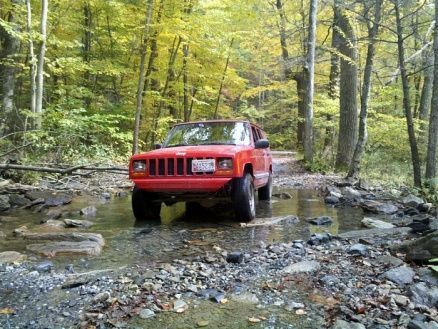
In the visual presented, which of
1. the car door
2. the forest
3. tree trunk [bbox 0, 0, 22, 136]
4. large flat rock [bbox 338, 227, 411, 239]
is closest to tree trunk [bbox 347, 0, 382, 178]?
the forest

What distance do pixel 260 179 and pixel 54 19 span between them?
39.0 ft

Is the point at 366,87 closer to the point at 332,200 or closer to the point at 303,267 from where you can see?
the point at 332,200

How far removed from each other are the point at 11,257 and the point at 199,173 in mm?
2782

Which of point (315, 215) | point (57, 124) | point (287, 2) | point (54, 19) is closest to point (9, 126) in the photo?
point (57, 124)

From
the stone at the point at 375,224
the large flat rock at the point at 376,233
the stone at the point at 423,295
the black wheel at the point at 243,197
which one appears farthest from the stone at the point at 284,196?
the stone at the point at 423,295

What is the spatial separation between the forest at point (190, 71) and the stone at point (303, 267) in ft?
21.0

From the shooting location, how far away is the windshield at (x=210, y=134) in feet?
24.4

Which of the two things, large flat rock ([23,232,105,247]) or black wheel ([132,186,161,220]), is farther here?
black wheel ([132,186,161,220])

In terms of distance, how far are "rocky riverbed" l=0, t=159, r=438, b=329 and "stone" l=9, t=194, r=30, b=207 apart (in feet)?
5.02

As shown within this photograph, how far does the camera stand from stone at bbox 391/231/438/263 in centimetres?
426

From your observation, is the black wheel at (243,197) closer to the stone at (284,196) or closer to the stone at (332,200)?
the stone at (332,200)

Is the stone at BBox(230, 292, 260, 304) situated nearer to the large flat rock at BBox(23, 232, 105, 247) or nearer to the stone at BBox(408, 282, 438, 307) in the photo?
the stone at BBox(408, 282, 438, 307)

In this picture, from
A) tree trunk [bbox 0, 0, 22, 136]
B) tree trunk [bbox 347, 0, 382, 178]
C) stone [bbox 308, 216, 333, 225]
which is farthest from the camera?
tree trunk [bbox 0, 0, 22, 136]

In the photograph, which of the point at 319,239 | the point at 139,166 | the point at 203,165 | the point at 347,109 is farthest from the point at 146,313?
the point at 347,109
